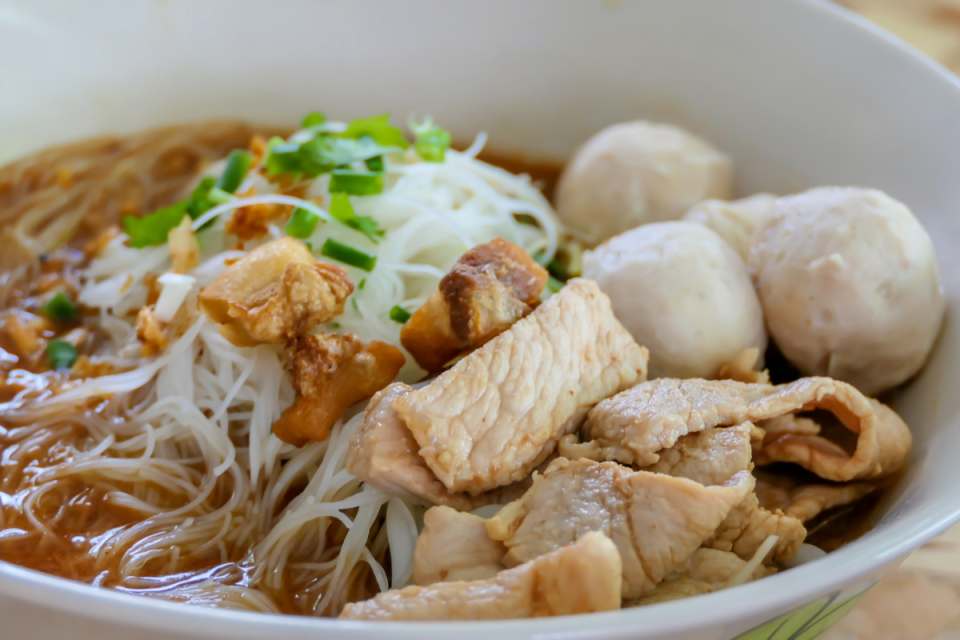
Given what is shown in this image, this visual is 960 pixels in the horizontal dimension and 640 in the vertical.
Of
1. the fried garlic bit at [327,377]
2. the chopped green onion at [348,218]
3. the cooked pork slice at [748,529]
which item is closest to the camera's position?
the cooked pork slice at [748,529]

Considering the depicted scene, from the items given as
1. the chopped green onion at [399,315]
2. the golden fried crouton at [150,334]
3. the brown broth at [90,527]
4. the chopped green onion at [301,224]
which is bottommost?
the brown broth at [90,527]

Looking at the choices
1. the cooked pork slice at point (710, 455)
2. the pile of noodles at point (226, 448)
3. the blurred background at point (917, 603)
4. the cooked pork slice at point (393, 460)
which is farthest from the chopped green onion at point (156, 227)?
the blurred background at point (917, 603)

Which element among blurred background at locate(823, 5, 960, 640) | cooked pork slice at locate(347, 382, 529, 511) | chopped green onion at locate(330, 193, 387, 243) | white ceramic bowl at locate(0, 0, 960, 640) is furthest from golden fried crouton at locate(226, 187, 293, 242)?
blurred background at locate(823, 5, 960, 640)

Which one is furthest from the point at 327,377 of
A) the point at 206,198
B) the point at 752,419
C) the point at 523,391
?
the point at 752,419

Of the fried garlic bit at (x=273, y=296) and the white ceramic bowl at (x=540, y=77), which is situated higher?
the white ceramic bowl at (x=540, y=77)

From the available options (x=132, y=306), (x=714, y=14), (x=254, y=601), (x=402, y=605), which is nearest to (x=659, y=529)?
(x=402, y=605)

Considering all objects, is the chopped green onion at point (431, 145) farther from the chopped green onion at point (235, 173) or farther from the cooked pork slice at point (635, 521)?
the cooked pork slice at point (635, 521)

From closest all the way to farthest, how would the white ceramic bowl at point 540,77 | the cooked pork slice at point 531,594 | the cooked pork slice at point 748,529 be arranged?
the cooked pork slice at point 531,594, the cooked pork slice at point 748,529, the white ceramic bowl at point 540,77
